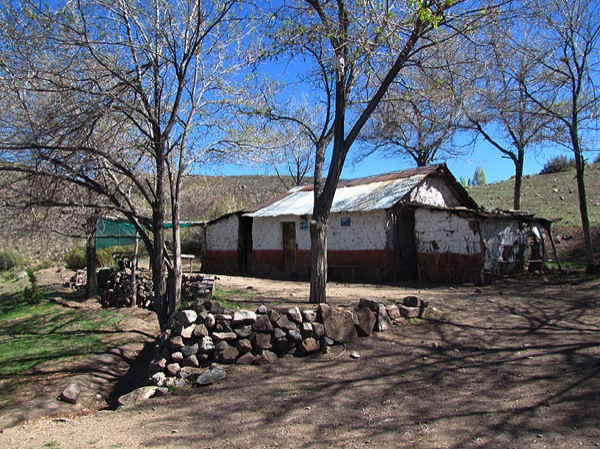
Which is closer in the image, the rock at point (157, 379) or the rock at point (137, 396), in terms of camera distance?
the rock at point (137, 396)

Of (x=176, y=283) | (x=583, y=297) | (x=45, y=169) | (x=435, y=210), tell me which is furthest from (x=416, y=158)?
(x=45, y=169)

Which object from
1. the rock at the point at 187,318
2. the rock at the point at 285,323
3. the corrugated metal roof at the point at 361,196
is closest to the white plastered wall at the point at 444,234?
the corrugated metal roof at the point at 361,196

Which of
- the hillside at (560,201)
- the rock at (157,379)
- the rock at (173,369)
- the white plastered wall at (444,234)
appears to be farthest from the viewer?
the hillside at (560,201)

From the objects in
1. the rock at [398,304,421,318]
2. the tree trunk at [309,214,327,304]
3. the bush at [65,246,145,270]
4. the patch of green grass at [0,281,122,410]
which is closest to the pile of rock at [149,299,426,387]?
the rock at [398,304,421,318]

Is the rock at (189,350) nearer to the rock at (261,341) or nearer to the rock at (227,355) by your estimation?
the rock at (227,355)

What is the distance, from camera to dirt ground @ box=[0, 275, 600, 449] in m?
4.46

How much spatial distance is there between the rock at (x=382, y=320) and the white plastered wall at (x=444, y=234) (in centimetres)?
596

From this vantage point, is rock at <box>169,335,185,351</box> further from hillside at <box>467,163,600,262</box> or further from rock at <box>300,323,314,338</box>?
hillside at <box>467,163,600,262</box>

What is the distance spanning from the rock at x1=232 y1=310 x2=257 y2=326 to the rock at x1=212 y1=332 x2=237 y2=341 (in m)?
0.21

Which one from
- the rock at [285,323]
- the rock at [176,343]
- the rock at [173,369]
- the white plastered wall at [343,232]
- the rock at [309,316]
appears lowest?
the rock at [173,369]

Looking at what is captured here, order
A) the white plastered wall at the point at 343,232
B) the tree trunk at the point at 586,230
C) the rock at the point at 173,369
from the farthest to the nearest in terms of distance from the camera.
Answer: the white plastered wall at the point at 343,232 < the tree trunk at the point at 586,230 < the rock at the point at 173,369

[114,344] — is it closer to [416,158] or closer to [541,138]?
[541,138]

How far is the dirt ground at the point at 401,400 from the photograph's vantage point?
175 inches

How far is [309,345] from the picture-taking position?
287 inches
